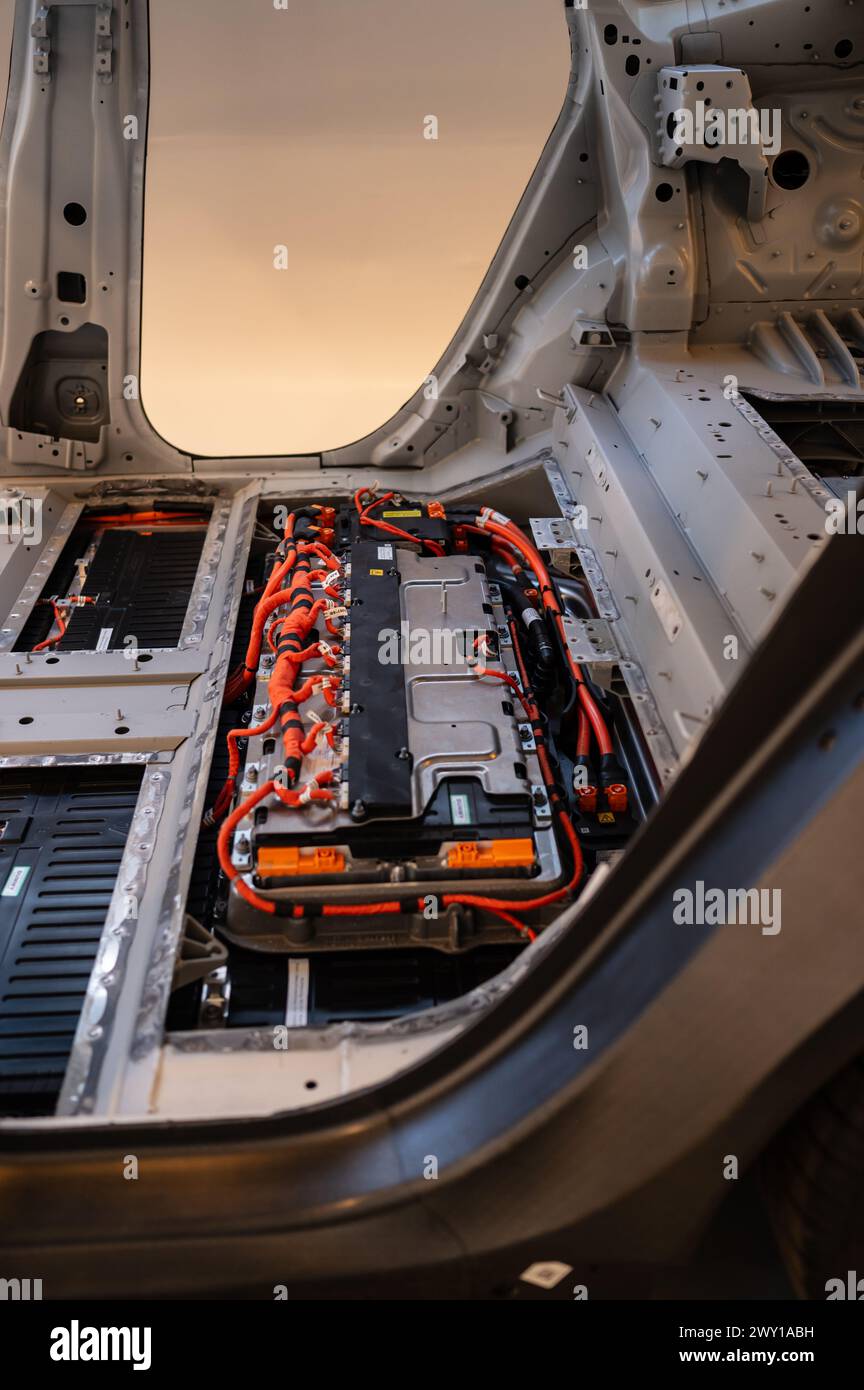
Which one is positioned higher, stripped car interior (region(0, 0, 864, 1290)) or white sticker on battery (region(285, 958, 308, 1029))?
stripped car interior (region(0, 0, 864, 1290))

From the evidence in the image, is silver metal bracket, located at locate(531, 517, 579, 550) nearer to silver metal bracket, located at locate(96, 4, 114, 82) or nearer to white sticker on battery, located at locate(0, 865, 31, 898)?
white sticker on battery, located at locate(0, 865, 31, 898)

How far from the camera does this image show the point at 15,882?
110 inches

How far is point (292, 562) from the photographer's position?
3803 millimetres

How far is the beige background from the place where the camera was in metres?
4.04

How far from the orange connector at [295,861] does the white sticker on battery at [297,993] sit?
0.23 meters

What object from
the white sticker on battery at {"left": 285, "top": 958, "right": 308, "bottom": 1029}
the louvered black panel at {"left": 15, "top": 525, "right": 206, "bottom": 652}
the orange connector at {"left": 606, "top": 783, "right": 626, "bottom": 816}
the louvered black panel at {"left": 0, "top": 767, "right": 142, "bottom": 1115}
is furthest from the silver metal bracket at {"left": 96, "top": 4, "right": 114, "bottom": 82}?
the white sticker on battery at {"left": 285, "top": 958, "right": 308, "bottom": 1029}

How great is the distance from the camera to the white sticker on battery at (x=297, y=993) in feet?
7.98

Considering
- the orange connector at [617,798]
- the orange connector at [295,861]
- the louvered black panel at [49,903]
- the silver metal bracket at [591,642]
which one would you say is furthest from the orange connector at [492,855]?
the louvered black panel at [49,903]

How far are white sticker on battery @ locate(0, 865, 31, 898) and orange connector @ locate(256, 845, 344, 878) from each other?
0.71 meters

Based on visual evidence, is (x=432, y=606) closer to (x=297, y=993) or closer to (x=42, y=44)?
(x=297, y=993)

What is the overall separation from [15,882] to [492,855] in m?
1.28

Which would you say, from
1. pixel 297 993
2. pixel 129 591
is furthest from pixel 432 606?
pixel 297 993

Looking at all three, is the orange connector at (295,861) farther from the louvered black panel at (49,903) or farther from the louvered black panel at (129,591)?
the louvered black panel at (129,591)
